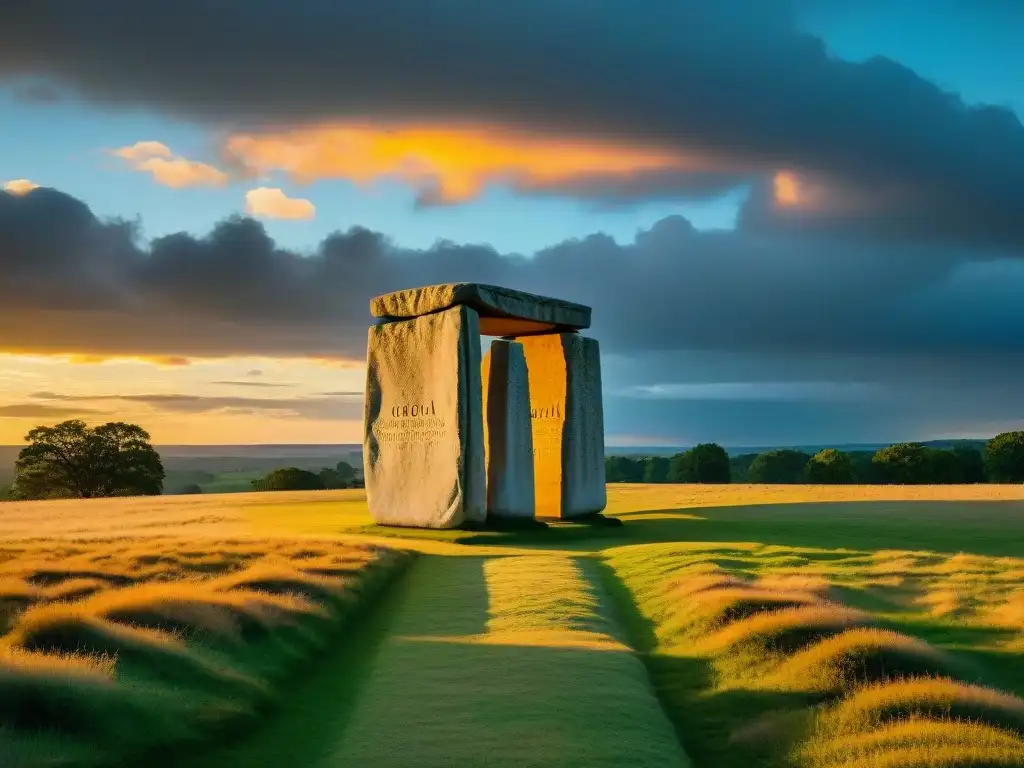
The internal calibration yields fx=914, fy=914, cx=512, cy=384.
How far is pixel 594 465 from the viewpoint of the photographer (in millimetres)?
26047

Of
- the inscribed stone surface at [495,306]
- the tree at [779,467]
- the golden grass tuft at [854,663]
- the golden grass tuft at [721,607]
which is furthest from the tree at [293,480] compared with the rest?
the golden grass tuft at [854,663]

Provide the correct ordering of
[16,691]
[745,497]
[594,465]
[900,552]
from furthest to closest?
[745,497], [594,465], [900,552], [16,691]

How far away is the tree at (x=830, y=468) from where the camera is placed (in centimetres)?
4919

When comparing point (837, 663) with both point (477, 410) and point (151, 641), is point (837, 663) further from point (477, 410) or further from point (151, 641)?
point (477, 410)

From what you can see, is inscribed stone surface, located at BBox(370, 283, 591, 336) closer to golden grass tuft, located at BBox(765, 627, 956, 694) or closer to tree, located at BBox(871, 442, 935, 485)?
golden grass tuft, located at BBox(765, 627, 956, 694)

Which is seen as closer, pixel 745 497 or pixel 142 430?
pixel 745 497

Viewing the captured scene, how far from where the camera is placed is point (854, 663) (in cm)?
882

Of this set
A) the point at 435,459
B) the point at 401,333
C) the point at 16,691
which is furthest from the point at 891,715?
the point at 401,333

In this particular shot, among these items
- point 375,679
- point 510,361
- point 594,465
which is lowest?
point 375,679

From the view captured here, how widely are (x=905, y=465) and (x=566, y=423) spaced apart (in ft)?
103

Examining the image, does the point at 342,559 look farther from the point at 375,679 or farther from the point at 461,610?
the point at 375,679

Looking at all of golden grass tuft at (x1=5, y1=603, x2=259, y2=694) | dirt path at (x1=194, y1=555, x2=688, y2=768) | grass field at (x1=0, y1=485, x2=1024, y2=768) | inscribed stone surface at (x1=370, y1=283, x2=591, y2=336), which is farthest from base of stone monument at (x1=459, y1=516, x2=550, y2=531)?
golden grass tuft at (x1=5, y1=603, x2=259, y2=694)

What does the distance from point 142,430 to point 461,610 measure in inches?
1669

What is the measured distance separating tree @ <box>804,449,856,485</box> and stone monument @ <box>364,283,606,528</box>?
27.2m
